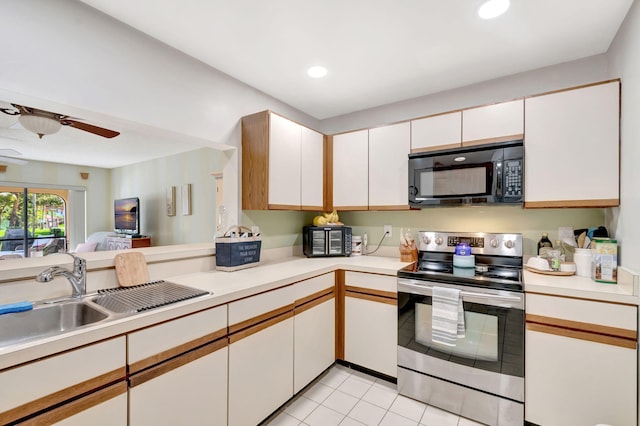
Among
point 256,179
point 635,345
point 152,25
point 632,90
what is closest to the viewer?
point 635,345

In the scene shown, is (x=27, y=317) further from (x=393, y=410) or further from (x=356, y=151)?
(x=356, y=151)

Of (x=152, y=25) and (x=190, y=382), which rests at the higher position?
(x=152, y=25)

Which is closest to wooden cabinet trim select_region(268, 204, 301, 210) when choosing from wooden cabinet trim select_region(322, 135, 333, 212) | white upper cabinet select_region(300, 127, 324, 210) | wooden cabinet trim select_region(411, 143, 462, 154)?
white upper cabinet select_region(300, 127, 324, 210)

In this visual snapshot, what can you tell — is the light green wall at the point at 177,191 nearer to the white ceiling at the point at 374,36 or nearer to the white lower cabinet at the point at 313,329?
the white ceiling at the point at 374,36

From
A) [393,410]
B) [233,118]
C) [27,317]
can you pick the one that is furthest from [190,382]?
[233,118]

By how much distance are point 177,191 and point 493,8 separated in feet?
15.8

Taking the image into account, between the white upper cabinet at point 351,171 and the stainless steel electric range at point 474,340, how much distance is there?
2.75ft

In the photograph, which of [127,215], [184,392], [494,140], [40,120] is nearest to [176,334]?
[184,392]

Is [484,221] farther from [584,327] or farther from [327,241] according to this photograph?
[327,241]

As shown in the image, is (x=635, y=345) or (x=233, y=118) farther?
(x=233, y=118)

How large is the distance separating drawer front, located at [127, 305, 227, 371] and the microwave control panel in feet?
6.45

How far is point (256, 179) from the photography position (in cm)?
227

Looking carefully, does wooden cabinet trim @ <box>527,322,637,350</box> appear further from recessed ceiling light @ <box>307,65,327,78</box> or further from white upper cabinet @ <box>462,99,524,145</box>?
recessed ceiling light @ <box>307,65,327,78</box>

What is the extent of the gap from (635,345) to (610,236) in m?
0.74
